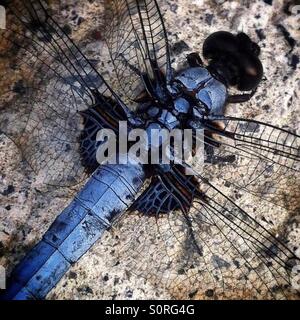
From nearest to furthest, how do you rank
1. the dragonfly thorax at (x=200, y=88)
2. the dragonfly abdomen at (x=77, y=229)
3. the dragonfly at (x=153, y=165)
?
the dragonfly abdomen at (x=77, y=229) → the dragonfly at (x=153, y=165) → the dragonfly thorax at (x=200, y=88)

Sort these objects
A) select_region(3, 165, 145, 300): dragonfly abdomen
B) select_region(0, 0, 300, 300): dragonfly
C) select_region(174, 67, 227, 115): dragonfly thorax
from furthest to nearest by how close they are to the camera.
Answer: select_region(174, 67, 227, 115): dragonfly thorax
select_region(0, 0, 300, 300): dragonfly
select_region(3, 165, 145, 300): dragonfly abdomen

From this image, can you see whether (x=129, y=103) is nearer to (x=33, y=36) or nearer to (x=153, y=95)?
(x=153, y=95)

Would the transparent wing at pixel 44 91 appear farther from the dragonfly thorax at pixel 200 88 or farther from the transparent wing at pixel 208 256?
the transparent wing at pixel 208 256

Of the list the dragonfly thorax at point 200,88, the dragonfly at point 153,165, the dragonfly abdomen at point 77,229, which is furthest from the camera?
the dragonfly thorax at point 200,88

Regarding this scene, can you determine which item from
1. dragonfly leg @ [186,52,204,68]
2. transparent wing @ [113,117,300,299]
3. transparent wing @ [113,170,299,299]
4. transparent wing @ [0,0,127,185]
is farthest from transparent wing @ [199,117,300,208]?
transparent wing @ [0,0,127,185]

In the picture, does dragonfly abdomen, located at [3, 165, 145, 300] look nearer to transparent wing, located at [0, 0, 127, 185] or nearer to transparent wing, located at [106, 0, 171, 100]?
transparent wing, located at [0, 0, 127, 185]

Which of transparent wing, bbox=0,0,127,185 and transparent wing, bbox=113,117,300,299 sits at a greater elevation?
transparent wing, bbox=0,0,127,185

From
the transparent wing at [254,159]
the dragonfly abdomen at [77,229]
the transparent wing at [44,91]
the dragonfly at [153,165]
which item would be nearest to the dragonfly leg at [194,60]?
the dragonfly at [153,165]
